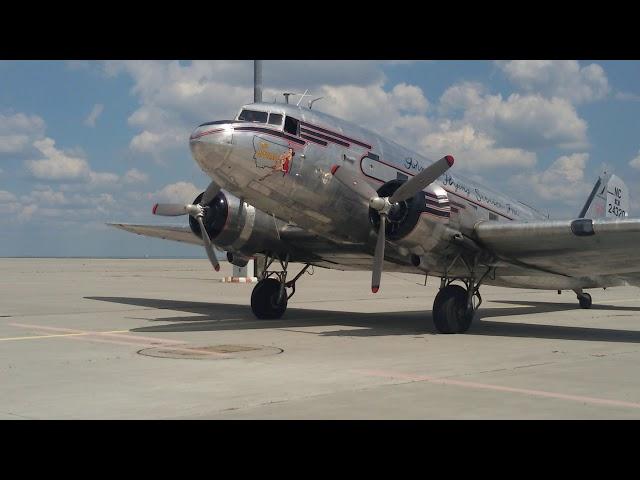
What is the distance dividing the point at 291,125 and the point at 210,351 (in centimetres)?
512

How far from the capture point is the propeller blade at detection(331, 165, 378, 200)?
14898 millimetres

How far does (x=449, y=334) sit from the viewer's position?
1609cm

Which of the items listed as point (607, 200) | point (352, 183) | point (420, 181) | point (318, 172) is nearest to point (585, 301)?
point (607, 200)

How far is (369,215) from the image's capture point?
1530 centimetres

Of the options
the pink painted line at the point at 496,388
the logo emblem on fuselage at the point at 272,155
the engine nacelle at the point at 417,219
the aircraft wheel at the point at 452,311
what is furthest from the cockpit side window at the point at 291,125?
the pink painted line at the point at 496,388

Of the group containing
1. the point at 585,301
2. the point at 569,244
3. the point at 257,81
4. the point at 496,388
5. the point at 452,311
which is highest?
the point at 257,81

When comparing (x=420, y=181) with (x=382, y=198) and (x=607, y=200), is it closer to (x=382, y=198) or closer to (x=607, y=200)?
(x=382, y=198)

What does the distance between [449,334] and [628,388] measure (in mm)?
6971

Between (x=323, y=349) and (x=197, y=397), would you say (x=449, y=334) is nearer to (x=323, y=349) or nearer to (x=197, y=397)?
(x=323, y=349)

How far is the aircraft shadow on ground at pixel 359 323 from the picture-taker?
16234 millimetres

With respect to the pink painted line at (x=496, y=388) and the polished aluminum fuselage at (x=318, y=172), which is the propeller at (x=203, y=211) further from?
the pink painted line at (x=496, y=388)

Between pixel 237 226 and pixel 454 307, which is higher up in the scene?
pixel 237 226

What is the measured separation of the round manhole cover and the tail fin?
13257mm
